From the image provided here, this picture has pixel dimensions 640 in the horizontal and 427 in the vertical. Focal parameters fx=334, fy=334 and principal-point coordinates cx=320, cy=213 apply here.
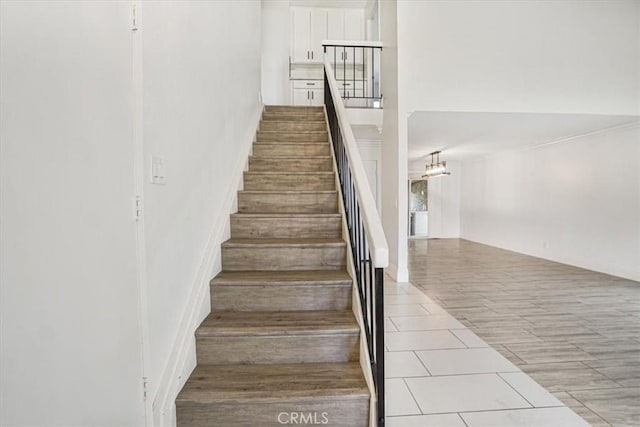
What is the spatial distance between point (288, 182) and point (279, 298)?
1359 millimetres

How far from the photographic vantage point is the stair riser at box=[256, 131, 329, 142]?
3.95 metres

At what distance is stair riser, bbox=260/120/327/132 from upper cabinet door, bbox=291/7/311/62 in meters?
3.46

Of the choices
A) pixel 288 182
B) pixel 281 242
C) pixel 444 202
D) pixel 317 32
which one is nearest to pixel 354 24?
pixel 317 32

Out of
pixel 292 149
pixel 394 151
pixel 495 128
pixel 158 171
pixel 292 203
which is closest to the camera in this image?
pixel 158 171

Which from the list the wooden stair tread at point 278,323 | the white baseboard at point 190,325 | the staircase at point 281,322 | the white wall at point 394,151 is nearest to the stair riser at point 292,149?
the staircase at point 281,322

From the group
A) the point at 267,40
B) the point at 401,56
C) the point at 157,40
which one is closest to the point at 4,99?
the point at 157,40

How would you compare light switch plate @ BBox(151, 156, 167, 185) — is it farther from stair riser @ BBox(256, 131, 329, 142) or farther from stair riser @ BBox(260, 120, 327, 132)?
stair riser @ BBox(260, 120, 327, 132)

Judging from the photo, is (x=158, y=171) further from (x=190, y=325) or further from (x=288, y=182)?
(x=288, y=182)

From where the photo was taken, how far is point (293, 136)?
4.02 metres

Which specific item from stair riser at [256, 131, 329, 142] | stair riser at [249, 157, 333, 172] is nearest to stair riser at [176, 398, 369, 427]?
stair riser at [249, 157, 333, 172]

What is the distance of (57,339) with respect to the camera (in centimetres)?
93

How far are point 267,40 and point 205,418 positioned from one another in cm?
707

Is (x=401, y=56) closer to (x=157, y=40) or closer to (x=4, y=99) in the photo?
(x=157, y=40)

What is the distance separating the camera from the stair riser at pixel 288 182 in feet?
10.4
